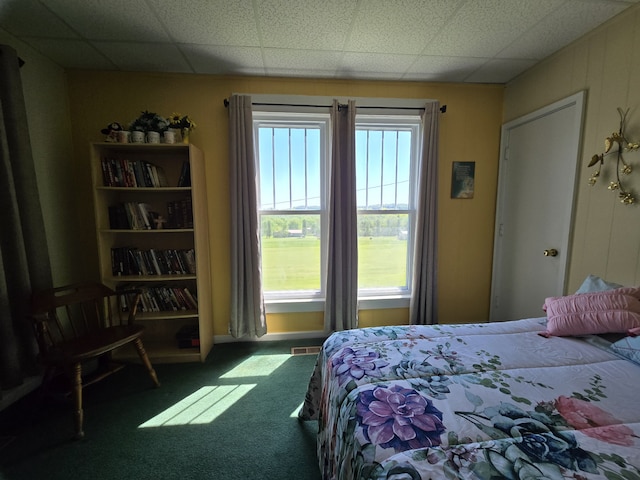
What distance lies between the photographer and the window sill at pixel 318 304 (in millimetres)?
2660

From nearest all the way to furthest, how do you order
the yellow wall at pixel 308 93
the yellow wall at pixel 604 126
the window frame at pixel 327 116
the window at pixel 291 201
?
the yellow wall at pixel 604 126 < the yellow wall at pixel 308 93 < the window frame at pixel 327 116 < the window at pixel 291 201

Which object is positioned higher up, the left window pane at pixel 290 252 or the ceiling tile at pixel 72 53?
the ceiling tile at pixel 72 53

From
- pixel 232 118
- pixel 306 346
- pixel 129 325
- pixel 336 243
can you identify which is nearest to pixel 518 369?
pixel 336 243

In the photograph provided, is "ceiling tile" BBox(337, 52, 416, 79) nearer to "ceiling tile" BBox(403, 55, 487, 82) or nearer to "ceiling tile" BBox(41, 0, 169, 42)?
"ceiling tile" BBox(403, 55, 487, 82)

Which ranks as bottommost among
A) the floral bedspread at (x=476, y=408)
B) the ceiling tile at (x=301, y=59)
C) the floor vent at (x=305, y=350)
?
the floor vent at (x=305, y=350)

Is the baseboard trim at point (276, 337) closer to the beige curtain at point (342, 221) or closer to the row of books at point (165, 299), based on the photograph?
the beige curtain at point (342, 221)

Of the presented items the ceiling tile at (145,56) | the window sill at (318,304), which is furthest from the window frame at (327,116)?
the ceiling tile at (145,56)

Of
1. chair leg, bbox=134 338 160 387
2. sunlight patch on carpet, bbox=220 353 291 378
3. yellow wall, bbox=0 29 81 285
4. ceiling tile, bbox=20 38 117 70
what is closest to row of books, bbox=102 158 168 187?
yellow wall, bbox=0 29 81 285

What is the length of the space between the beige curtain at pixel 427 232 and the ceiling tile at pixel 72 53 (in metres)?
2.76

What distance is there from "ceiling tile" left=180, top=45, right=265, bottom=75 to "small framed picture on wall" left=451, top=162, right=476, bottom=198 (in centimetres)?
205

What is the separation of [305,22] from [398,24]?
606 millimetres

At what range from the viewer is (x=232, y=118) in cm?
234

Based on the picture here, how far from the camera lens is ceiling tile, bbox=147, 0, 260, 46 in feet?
5.22

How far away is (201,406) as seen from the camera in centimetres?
180
